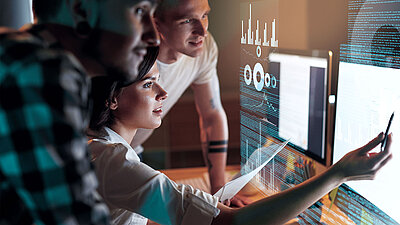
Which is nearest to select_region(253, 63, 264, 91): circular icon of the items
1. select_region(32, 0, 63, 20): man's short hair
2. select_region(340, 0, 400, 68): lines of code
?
select_region(340, 0, 400, 68): lines of code

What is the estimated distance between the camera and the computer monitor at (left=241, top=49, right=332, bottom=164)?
962 mm

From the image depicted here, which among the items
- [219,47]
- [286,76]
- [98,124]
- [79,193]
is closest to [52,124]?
[79,193]

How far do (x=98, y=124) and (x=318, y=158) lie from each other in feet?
1.78

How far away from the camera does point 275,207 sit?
2.15ft

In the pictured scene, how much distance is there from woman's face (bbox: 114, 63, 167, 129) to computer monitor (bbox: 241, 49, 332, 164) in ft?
0.83

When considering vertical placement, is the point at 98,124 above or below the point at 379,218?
above

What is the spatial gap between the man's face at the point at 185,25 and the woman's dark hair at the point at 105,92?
0.31 m

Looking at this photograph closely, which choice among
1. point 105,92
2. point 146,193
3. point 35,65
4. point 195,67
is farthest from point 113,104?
point 195,67

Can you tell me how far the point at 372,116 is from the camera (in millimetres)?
696

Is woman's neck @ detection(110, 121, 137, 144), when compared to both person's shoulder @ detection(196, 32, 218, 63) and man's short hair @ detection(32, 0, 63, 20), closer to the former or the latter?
man's short hair @ detection(32, 0, 63, 20)

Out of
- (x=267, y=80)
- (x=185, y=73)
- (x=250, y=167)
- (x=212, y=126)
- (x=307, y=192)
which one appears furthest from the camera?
(x=212, y=126)

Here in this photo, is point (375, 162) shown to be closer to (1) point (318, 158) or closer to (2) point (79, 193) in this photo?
(1) point (318, 158)

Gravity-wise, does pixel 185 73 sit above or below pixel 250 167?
above

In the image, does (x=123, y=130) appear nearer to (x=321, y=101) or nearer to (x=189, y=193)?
(x=189, y=193)
